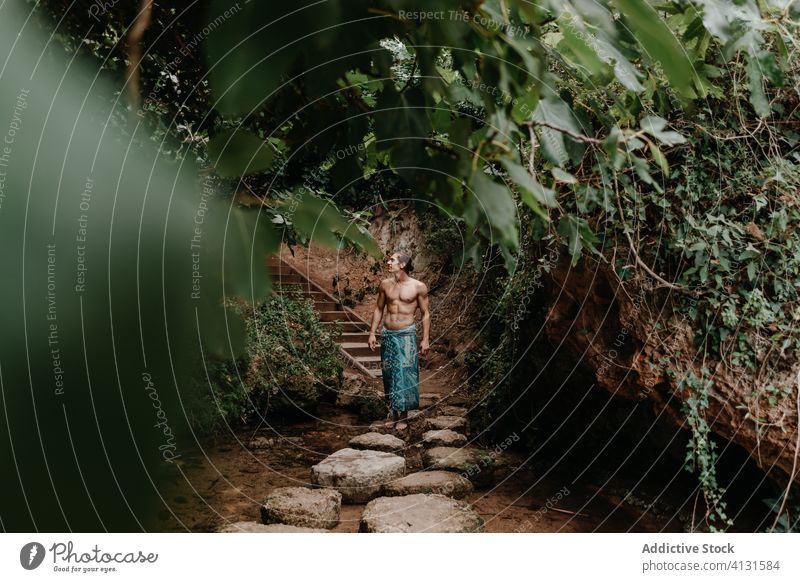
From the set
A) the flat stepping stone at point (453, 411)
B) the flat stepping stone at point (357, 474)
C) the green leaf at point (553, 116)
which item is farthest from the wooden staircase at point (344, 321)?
the green leaf at point (553, 116)

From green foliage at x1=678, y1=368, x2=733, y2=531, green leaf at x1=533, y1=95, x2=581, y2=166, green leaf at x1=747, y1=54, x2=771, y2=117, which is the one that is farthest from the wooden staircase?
green leaf at x1=533, y1=95, x2=581, y2=166

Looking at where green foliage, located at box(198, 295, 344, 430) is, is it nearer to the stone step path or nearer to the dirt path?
the dirt path

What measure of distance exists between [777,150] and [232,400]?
327 cm

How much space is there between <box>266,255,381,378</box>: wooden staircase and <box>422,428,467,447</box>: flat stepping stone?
1.79 metres

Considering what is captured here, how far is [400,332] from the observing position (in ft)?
12.9

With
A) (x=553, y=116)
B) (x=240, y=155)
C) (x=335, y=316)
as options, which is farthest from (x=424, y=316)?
(x=335, y=316)

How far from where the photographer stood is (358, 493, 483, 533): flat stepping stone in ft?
7.57

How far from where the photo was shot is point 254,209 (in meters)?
0.59

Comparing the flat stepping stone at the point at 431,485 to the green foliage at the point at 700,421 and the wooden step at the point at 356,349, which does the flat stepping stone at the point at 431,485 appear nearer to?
the green foliage at the point at 700,421

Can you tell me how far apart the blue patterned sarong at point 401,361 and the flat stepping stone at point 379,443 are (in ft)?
1.15

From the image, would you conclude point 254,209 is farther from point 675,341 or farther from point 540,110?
point 675,341

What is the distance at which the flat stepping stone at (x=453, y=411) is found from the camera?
4.68 meters

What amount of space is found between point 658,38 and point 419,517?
2202mm
